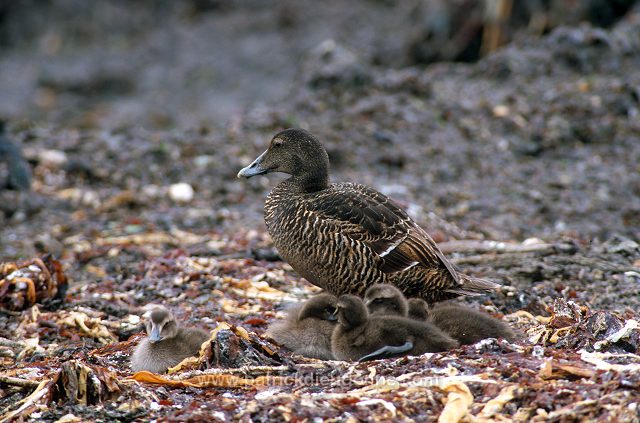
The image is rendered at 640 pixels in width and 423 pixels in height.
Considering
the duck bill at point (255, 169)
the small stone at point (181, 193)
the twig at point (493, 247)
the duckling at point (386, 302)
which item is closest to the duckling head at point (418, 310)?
the duckling at point (386, 302)

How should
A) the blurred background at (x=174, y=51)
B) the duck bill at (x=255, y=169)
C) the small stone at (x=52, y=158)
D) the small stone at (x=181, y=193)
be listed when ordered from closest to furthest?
the duck bill at (x=255, y=169) → the small stone at (x=181, y=193) → the small stone at (x=52, y=158) → the blurred background at (x=174, y=51)

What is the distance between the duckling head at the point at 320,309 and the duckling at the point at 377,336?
12.8 inches

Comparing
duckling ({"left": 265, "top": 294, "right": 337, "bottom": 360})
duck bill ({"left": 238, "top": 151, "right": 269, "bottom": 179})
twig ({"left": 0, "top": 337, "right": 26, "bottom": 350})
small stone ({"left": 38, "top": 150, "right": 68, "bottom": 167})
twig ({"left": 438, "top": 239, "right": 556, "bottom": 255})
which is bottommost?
twig ({"left": 0, "top": 337, "right": 26, "bottom": 350})

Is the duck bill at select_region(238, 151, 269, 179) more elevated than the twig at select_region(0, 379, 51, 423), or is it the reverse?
the duck bill at select_region(238, 151, 269, 179)

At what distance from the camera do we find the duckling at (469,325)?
576cm

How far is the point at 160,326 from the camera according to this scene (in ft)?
18.7

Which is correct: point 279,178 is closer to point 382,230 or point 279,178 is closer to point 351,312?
point 382,230

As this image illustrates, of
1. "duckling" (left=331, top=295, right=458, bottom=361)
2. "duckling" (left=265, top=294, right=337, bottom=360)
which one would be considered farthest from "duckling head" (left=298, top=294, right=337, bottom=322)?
"duckling" (left=331, top=295, right=458, bottom=361)

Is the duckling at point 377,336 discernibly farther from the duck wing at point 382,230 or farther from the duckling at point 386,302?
the duck wing at point 382,230

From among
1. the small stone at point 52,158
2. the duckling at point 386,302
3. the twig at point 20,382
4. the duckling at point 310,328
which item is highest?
the small stone at point 52,158

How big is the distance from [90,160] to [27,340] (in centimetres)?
595

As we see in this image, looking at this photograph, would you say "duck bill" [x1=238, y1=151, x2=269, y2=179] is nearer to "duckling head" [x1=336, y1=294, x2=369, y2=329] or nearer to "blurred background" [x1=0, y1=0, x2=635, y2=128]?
"duckling head" [x1=336, y1=294, x2=369, y2=329]

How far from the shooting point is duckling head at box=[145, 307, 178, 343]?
18.6 feet

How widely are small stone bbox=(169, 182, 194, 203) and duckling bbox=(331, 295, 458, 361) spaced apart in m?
5.84
